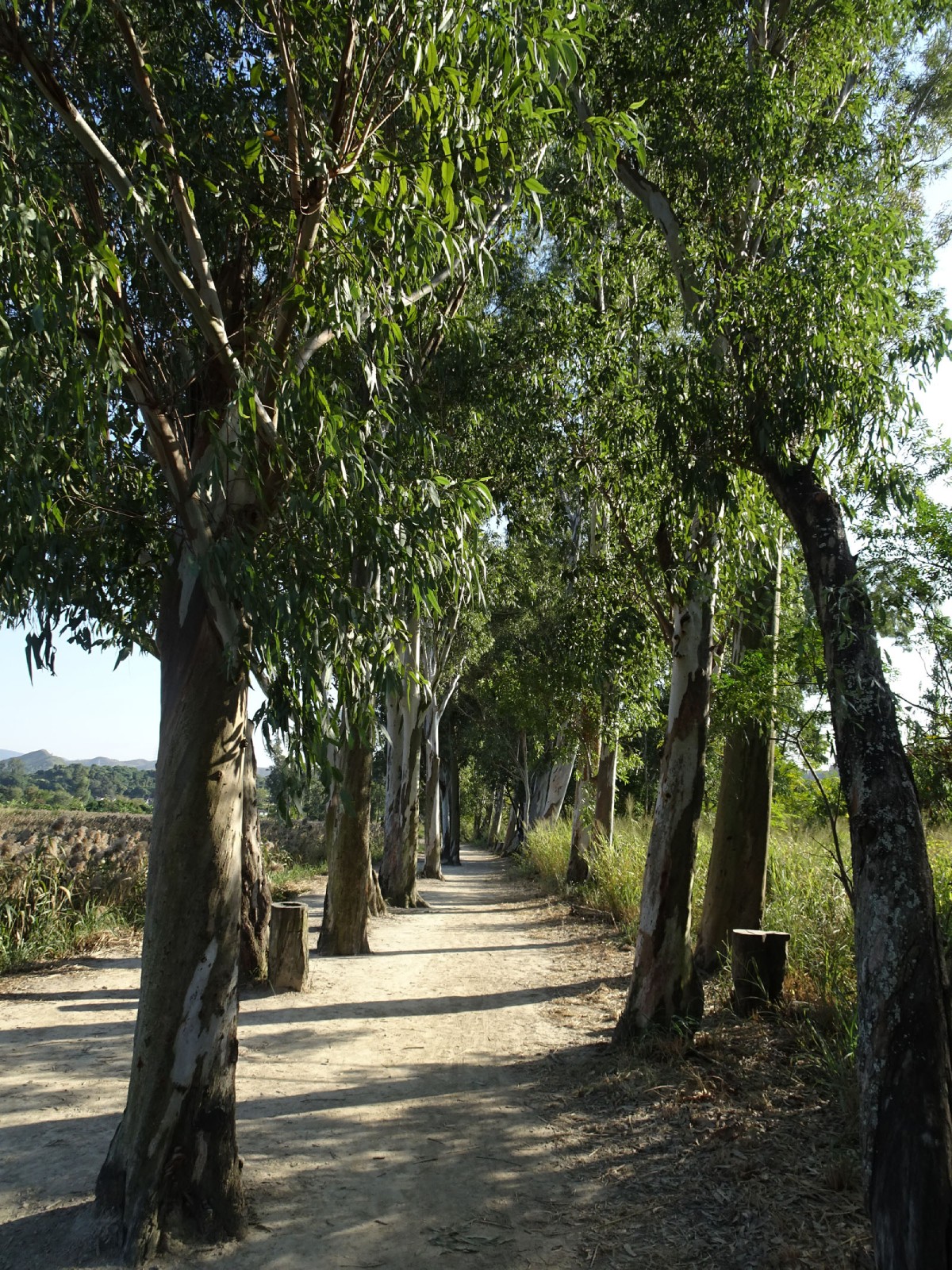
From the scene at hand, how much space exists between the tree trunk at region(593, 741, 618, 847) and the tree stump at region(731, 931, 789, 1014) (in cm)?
937

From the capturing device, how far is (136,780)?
6004 inches

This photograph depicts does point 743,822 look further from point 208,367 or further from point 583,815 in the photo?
point 583,815

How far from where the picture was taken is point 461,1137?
549 cm

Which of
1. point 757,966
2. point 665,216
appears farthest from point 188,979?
point 665,216

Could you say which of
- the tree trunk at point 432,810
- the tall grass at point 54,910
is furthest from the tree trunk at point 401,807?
the tree trunk at point 432,810

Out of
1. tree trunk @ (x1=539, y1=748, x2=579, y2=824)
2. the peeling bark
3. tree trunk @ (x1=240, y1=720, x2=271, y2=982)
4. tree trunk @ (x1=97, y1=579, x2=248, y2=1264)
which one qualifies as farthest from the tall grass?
the peeling bark

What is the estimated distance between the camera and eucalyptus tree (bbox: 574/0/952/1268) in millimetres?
3582

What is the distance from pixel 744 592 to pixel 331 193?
550 cm

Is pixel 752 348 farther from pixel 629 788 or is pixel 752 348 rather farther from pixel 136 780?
pixel 136 780

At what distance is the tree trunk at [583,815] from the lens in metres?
17.8

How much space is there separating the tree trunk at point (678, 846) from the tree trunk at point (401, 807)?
9.76m

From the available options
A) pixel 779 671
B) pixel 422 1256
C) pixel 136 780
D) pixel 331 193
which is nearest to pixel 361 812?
pixel 779 671

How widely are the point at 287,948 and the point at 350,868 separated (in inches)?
75.1

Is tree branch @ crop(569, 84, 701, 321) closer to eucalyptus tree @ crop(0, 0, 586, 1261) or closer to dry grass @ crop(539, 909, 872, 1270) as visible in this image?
eucalyptus tree @ crop(0, 0, 586, 1261)
